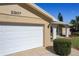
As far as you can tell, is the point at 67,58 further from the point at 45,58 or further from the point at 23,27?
the point at 23,27

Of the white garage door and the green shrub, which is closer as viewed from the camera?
the white garage door

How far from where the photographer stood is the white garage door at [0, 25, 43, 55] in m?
12.3

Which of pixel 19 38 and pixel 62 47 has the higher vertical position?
pixel 19 38

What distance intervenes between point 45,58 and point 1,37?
318cm

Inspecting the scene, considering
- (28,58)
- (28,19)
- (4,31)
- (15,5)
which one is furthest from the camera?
(28,19)

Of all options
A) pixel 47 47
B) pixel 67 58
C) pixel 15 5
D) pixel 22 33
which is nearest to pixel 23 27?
pixel 22 33

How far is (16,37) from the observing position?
42.9 ft

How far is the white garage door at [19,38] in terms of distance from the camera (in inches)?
483

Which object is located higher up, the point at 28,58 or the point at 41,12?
the point at 41,12

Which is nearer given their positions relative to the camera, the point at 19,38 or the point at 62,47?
the point at 62,47

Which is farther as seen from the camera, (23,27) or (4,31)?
(23,27)

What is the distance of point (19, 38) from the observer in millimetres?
13328

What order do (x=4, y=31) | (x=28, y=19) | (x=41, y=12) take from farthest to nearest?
(x=41, y=12), (x=28, y=19), (x=4, y=31)

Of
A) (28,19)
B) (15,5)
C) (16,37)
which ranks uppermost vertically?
(15,5)
